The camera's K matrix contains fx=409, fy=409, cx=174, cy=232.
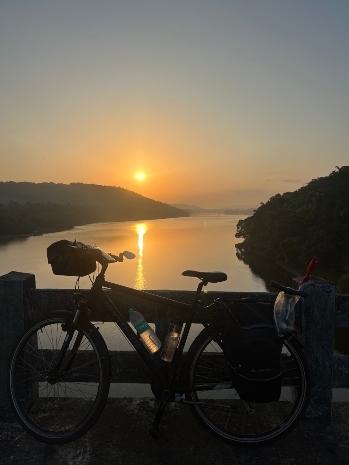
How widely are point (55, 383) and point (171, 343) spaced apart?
4.11ft

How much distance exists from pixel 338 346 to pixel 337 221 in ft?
103

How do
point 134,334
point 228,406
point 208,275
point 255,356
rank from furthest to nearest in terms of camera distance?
1. point 134,334
2. point 228,406
3. point 208,275
4. point 255,356

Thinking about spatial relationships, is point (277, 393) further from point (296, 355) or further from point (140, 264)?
point (140, 264)

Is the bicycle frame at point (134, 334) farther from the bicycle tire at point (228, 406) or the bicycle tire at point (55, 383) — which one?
the bicycle tire at point (55, 383)

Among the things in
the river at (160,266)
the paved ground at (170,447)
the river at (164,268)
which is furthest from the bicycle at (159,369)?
the river at (160,266)

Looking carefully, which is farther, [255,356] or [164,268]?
[164,268]

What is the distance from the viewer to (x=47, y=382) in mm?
4199

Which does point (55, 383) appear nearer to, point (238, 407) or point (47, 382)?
point (47, 382)

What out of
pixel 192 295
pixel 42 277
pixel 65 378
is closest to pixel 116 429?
pixel 65 378

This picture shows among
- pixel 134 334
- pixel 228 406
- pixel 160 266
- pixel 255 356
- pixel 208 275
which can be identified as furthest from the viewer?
pixel 160 266

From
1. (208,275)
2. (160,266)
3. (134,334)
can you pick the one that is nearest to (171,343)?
(134,334)

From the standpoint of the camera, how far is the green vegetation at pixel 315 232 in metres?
69.1

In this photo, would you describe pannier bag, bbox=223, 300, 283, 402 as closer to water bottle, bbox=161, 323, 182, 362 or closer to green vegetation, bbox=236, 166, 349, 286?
water bottle, bbox=161, 323, 182, 362

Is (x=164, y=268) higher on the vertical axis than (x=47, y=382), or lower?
lower
